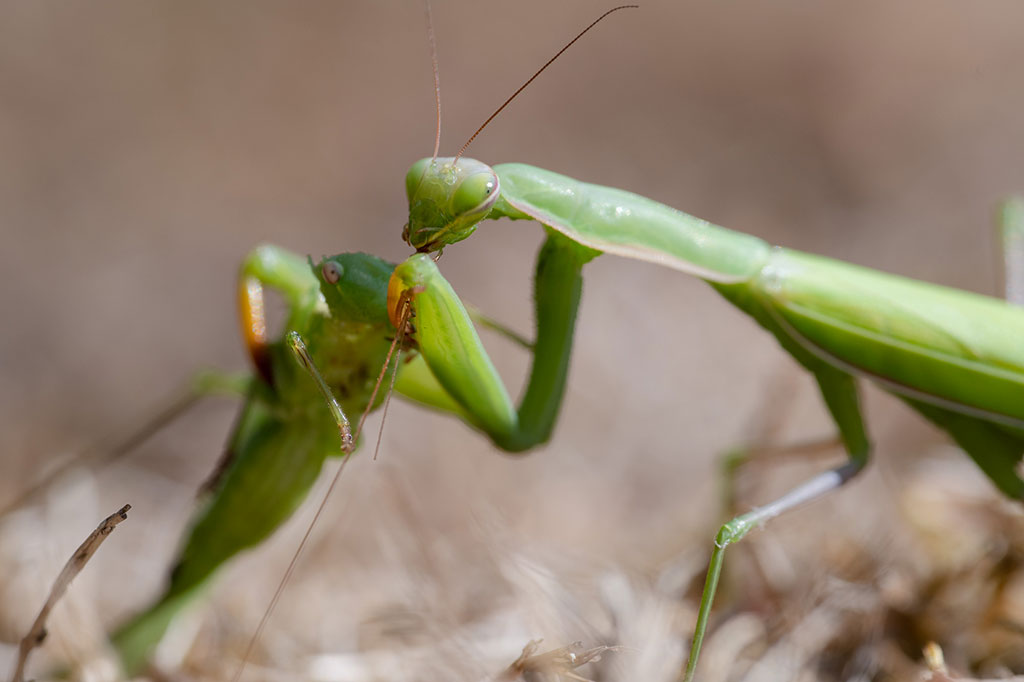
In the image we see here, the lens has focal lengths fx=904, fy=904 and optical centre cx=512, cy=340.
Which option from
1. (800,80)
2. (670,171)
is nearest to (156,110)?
(670,171)

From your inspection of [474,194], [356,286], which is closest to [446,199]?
[474,194]

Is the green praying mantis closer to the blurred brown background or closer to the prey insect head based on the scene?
the prey insect head

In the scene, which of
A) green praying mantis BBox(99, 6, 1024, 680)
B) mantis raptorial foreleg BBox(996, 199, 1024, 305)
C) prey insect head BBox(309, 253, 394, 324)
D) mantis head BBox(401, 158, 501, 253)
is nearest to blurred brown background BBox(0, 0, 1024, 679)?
mantis raptorial foreleg BBox(996, 199, 1024, 305)

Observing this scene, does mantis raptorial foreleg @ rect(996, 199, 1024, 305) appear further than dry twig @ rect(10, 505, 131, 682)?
Yes

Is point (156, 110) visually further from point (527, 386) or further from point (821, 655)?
point (821, 655)

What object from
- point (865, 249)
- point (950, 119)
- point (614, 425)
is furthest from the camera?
point (950, 119)

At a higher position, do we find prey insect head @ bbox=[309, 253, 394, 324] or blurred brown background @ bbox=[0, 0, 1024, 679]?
prey insect head @ bbox=[309, 253, 394, 324]
